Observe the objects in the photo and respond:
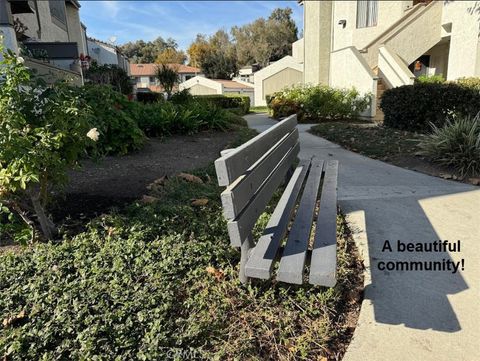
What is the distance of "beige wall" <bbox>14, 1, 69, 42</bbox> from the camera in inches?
440

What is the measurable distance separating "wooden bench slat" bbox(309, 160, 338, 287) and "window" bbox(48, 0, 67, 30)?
15289mm

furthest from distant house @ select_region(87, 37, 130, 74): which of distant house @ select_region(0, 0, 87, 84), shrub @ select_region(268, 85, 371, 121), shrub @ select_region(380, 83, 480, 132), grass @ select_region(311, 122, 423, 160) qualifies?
shrub @ select_region(380, 83, 480, 132)

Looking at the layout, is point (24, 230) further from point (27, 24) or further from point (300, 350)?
point (27, 24)

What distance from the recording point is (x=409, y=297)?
2.55 meters

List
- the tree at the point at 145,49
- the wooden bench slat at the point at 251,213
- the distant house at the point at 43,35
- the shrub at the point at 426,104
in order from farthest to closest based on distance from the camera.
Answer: the tree at the point at 145,49 < the shrub at the point at 426,104 < the distant house at the point at 43,35 < the wooden bench slat at the point at 251,213

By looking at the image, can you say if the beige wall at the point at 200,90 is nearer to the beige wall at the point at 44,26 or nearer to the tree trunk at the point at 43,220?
the beige wall at the point at 44,26

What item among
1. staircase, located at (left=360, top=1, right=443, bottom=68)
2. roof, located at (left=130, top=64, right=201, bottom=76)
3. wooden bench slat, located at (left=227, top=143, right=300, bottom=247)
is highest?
roof, located at (left=130, top=64, right=201, bottom=76)

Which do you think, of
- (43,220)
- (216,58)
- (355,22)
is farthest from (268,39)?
(43,220)

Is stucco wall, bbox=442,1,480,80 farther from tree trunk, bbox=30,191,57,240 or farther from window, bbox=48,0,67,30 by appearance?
window, bbox=48,0,67,30

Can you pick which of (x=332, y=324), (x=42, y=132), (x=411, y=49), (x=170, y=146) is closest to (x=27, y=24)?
(x=170, y=146)

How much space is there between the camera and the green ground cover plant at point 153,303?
6.69 feet

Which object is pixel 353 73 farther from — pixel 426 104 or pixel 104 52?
pixel 104 52

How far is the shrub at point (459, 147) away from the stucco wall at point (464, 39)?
21.3ft

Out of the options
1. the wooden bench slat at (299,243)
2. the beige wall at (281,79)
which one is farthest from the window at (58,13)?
the beige wall at (281,79)
